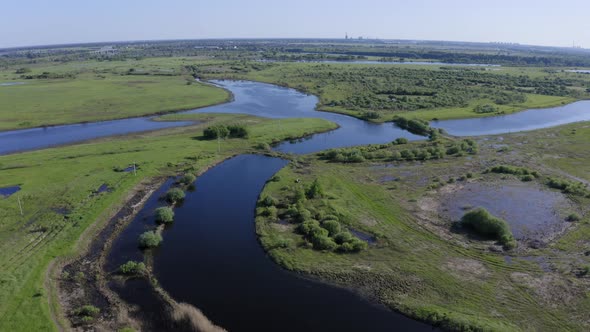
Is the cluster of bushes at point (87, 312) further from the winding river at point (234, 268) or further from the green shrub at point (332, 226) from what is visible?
the green shrub at point (332, 226)

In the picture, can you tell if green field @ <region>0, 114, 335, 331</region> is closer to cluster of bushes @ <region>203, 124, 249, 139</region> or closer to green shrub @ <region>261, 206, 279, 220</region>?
cluster of bushes @ <region>203, 124, 249, 139</region>

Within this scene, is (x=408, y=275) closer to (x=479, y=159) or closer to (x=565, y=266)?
(x=565, y=266)

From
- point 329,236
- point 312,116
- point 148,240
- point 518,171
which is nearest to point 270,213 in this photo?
point 329,236

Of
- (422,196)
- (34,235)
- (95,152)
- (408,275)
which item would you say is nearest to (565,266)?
(408,275)

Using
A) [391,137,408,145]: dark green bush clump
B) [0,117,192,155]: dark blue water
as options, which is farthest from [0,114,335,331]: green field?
[391,137,408,145]: dark green bush clump

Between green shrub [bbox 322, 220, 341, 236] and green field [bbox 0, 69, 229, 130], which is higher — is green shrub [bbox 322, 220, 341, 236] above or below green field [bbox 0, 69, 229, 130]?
below

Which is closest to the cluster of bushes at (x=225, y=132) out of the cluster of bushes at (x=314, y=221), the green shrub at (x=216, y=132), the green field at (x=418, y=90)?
the green shrub at (x=216, y=132)
